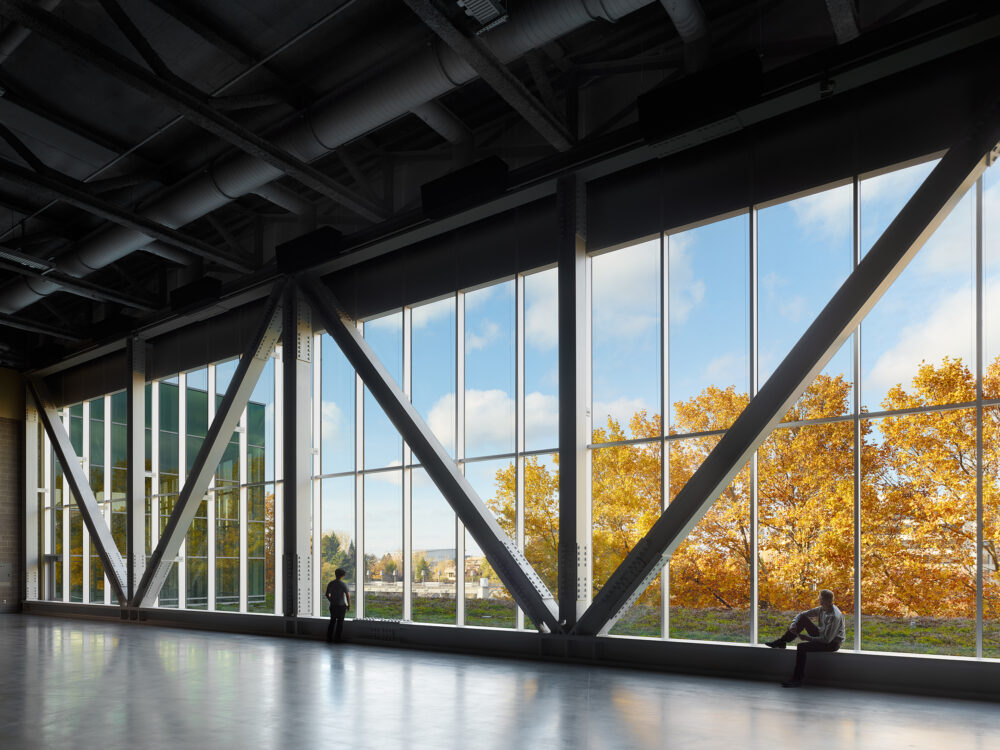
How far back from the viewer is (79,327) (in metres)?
29.8

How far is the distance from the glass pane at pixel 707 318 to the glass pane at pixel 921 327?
7217mm

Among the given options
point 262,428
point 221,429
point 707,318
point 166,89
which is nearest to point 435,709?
point 166,89

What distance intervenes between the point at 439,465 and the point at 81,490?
18.5 metres

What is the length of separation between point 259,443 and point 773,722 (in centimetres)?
2239

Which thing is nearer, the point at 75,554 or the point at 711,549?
the point at 75,554

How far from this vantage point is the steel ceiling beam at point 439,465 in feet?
49.4

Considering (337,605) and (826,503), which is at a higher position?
(826,503)

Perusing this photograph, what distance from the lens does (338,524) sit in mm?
21422

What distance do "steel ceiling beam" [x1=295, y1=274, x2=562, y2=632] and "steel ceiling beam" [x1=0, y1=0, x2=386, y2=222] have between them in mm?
3786

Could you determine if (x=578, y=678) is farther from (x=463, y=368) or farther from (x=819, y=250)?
(x=819, y=250)

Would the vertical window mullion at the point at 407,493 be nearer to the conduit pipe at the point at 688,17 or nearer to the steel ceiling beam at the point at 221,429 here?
the steel ceiling beam at the point at 221,429

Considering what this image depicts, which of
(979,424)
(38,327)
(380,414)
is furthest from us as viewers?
(38,327)

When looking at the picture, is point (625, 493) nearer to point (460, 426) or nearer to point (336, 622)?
point (460, 426)

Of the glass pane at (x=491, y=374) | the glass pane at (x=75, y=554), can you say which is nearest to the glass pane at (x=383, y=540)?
the glass pane at (x=491, y=374)
